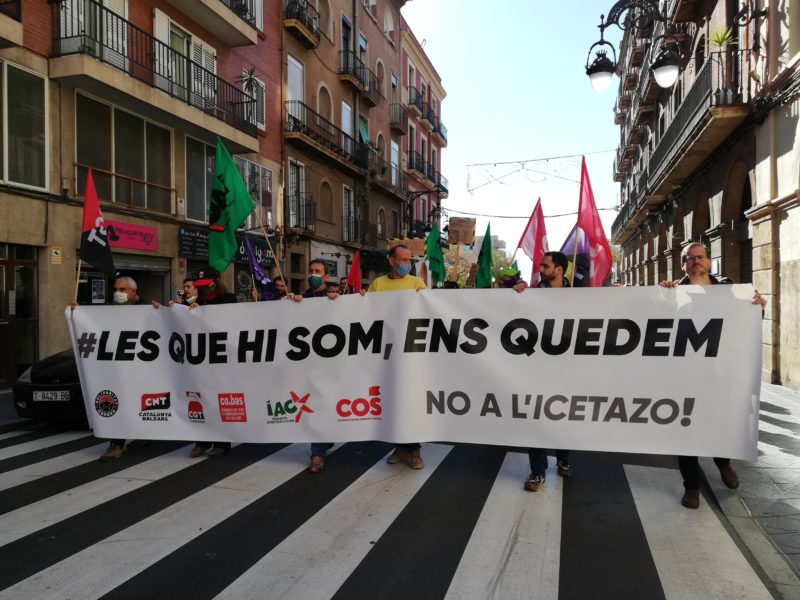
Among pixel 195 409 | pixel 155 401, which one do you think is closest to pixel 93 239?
pixel 155 401

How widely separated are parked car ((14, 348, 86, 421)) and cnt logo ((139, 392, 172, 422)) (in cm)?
162

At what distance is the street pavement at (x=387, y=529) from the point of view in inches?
124

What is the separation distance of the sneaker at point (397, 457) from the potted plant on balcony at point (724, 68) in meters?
10.6

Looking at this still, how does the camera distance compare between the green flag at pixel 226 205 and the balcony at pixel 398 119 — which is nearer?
the green flag at pixel 226 205

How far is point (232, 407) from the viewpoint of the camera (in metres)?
5.35

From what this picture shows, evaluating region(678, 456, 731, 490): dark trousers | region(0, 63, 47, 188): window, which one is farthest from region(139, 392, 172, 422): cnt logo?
region(0, 63, 47, 188): window

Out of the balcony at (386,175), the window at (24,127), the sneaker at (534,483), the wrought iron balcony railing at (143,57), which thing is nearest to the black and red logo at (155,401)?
the sneaker at (534,483)

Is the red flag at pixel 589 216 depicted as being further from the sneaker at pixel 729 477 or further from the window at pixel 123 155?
the window at pixel 123 155

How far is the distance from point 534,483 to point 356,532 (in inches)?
61.1

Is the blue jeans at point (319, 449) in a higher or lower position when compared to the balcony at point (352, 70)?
lower

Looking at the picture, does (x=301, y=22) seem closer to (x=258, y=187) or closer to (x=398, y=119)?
(x=258, y=187)

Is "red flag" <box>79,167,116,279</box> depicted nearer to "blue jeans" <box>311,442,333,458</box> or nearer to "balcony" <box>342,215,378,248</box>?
"blue jeans" <box>311,442,333,458</box>

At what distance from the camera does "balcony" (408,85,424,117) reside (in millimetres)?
35406

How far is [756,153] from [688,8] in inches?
278
